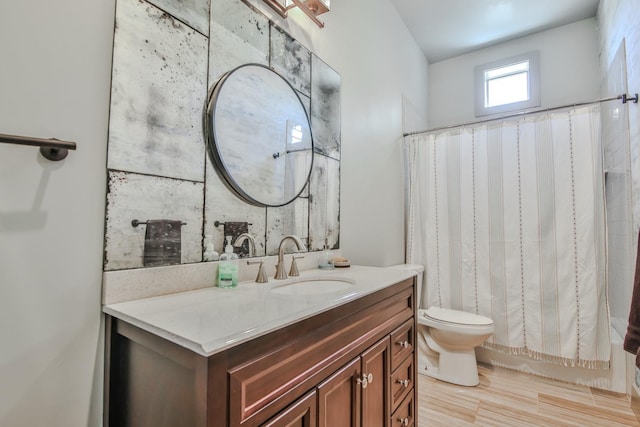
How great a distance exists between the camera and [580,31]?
274 centimetres

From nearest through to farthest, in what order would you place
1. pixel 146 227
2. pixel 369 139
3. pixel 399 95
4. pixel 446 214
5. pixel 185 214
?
pixel 146 227 < pixel 185 214 < pixel 369 139 < pixel 446 214 < pixel 399 95

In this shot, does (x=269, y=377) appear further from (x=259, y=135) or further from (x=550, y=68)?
(x=550, y=68)

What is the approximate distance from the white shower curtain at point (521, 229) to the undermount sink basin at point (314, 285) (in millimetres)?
1393

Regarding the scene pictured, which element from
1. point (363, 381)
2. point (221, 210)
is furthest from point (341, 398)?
point (221, 210)

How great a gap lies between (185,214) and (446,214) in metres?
2.07

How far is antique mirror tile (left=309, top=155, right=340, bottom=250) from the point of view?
5.55 feet

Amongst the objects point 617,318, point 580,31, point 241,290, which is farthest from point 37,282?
point 580,31

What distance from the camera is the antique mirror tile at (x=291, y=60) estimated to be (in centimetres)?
146

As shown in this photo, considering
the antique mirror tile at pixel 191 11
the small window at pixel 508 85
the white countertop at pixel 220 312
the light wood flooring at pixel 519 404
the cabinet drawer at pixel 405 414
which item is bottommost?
the light wood flooring at pixel 519 404

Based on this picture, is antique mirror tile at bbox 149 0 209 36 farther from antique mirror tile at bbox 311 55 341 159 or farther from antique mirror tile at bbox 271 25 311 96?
antique mirror tile at bbox 311 55 341 159

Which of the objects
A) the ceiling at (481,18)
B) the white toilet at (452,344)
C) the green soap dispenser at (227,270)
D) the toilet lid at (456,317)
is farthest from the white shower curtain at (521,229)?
the green soap dispenser at (227,270)

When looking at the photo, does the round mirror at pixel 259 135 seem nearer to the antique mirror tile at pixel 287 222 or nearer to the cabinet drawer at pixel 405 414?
the antique mirror tile at pixel 287 222

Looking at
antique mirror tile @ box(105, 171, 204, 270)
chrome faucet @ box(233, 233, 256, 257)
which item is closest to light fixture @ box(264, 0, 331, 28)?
antique mirror tile @ box(105, 171, 204, 270)

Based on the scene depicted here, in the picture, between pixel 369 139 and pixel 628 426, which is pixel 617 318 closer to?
pixel 628 426
